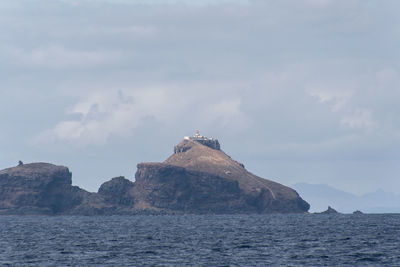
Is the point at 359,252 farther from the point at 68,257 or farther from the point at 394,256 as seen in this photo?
the point at 68,257

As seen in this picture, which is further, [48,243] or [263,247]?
[48,243]

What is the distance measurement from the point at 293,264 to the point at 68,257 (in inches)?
1271

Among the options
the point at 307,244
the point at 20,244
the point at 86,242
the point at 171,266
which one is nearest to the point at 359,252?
the point at 307,244

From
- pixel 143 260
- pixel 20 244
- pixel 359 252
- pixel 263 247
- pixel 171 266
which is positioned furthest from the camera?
pixel 20 244

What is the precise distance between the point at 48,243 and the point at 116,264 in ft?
131

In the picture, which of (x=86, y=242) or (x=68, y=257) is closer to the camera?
(x=68, y=257)

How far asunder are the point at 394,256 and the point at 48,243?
204 ft

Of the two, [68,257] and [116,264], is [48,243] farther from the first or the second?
[116,264]

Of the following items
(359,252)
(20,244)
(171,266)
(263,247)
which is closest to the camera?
(171,266)

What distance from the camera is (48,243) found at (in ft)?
410

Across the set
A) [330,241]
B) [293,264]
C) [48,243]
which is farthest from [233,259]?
[48,243]

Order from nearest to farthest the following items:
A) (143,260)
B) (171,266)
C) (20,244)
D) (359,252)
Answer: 1. (171,266)
2. (143,260)
3. (359,252)
4. (20,244)

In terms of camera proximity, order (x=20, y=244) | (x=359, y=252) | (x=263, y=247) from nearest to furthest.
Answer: (x=359, y=252) < (x=263, y=247) < (x=20, y=244)

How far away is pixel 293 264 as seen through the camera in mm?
86875
